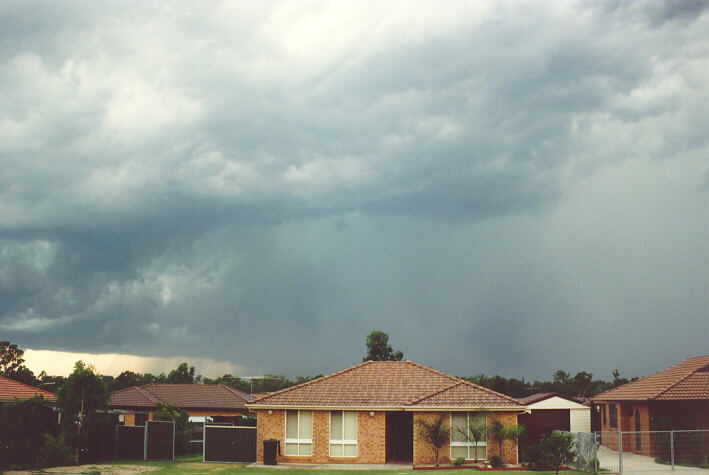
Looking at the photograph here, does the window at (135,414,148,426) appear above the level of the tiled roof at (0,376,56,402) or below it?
below

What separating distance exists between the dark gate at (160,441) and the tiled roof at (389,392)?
5.22 meters

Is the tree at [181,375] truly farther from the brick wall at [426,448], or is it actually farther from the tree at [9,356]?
the brick wall at [426,448]

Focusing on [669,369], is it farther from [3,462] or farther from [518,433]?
[3,462]

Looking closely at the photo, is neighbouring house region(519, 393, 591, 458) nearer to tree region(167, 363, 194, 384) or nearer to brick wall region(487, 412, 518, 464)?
brick wall region(487, 412, 518, 464)

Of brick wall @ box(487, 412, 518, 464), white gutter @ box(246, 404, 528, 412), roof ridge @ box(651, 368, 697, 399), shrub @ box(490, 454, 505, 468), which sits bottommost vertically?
shrub @ box(490, 454, 505, 468)

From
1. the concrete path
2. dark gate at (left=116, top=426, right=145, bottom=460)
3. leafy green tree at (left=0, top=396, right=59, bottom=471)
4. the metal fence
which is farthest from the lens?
dark gate at (left=116, top=426, right=145, bottom=460)

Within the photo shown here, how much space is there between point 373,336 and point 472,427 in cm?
3648

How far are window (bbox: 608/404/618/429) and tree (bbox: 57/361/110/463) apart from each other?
31193 mm

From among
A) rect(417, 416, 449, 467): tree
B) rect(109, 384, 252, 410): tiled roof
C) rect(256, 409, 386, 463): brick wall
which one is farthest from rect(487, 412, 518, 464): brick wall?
rect(109, 384, 252, 410): tiled roof

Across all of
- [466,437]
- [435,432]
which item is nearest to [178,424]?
[435,432]

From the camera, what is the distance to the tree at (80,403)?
104 feet

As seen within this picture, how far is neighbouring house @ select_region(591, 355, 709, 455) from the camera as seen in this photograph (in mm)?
34406

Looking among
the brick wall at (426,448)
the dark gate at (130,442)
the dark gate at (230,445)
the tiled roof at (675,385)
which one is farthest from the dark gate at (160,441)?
the tiled roof at (675,385)

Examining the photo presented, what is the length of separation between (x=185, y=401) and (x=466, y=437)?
32992mm
